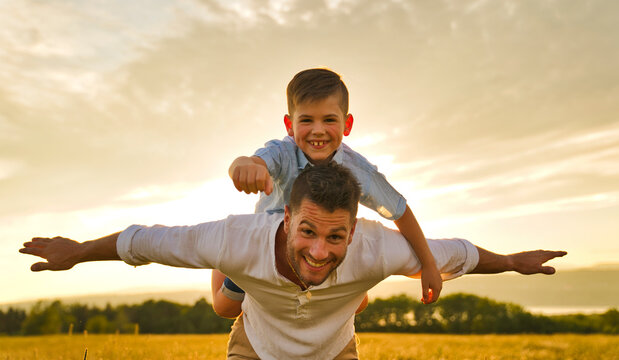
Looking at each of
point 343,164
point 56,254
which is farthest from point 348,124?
point 56,254

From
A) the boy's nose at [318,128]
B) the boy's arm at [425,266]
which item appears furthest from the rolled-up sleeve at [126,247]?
the boy's arm at [425,266]

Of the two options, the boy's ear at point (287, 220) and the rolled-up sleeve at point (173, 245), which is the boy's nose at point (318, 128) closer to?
Result: the boy's ear at point (287, 220)

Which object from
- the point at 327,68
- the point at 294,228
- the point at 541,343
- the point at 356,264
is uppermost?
the point at 327,68

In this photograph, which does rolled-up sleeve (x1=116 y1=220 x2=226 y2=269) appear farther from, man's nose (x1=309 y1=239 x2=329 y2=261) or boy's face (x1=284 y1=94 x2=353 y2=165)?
boy's face (x1=284 y1=94 x2=353 y2=165)

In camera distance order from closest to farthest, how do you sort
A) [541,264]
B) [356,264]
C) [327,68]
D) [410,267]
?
[356,264] < [410,267] < [541,264] < [327,68]

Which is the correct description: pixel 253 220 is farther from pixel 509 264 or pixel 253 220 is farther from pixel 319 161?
pixel 509 264

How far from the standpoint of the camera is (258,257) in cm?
465

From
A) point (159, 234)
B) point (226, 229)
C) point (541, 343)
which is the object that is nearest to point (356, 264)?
point (226, 229)

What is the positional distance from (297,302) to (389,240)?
3.51 feet

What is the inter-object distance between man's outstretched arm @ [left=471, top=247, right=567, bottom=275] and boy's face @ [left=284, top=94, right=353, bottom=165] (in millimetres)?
1923

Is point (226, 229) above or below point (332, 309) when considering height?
above

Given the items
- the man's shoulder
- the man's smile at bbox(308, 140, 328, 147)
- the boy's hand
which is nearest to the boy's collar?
the man's smile at bbox(308, 140, 328, 147)

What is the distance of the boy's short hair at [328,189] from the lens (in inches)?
171

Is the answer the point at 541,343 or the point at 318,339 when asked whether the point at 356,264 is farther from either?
the point at 541,343
